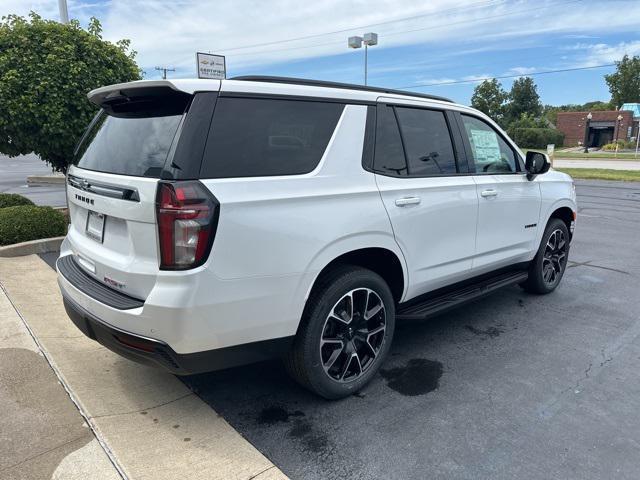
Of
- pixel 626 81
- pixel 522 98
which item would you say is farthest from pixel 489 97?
pixel 626 81

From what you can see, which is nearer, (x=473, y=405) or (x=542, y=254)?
(x=473, y=405)

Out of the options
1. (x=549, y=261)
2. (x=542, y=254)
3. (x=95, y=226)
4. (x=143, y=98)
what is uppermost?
(x=143, y=98)

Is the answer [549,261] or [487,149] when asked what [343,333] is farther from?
[549,261]

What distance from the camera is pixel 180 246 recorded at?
93.1 inches

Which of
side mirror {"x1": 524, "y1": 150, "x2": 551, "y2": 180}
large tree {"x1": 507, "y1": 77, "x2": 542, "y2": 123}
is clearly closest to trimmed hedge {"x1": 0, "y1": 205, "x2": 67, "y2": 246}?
side mirror {"x1": 524, "y1": 150, "x2": 551, "y2": 180}

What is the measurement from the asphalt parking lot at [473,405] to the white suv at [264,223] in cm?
30

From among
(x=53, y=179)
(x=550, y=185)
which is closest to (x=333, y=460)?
(x=550, y=185)

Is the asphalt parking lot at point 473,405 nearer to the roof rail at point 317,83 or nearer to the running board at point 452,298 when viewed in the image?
the running board at point 452,298

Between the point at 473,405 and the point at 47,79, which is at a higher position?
the point at 47,79

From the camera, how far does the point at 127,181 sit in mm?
2551

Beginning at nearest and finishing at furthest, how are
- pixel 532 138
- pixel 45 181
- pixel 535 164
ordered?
1. pixel 535 164
2. pixel 45 181
3. pixel 532 138

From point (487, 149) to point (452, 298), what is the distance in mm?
1377

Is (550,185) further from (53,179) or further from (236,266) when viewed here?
(53,179)

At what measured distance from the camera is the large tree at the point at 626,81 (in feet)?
231
